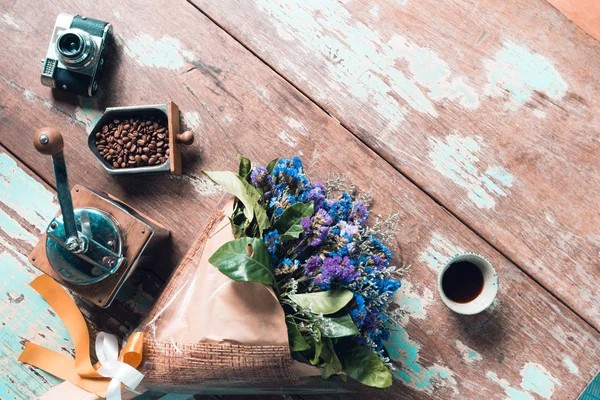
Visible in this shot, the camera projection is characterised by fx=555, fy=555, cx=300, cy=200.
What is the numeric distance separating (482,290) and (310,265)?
344 mm

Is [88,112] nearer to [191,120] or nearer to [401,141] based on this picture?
[191,120]

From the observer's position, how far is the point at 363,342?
88cm

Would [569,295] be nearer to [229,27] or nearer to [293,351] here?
[293,351]

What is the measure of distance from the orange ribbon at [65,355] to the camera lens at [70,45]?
0.42m

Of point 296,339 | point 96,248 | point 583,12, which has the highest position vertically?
point 583,12

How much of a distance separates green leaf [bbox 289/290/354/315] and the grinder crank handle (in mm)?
362

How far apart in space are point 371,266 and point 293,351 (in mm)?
183

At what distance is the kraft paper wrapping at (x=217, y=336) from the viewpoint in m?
0.80

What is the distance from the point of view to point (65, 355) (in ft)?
3.41

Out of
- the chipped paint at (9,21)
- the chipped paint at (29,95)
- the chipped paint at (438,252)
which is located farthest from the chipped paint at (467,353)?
the chipped paint at (9,21)

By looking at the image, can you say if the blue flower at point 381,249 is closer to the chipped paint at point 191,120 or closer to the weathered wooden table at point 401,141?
the weathered wooden table at point 401,141

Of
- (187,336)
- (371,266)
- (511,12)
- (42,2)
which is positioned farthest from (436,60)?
(42,2)

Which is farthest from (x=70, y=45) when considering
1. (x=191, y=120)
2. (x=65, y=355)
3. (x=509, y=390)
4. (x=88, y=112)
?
(x=509, y=390)

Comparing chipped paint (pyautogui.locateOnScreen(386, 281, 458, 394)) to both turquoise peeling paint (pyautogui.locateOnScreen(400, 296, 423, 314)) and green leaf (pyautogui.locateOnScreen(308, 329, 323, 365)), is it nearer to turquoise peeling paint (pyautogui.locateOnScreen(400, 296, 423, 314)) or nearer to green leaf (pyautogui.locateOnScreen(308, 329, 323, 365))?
turquoise peeling paint (pyautogui.locateOnScreen(400, 296, 423, 314))
